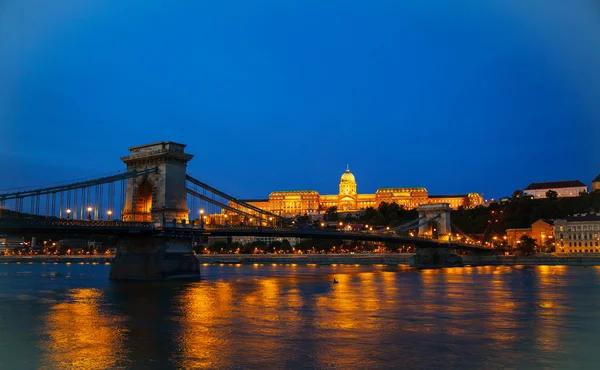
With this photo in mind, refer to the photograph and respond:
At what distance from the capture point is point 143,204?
161 ft

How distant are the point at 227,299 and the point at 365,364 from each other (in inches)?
705

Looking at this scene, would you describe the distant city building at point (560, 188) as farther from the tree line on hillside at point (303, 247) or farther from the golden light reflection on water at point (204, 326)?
the golden light reflection on water at point (204, 326)

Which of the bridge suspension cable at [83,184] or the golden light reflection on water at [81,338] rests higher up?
the bridge suspension cable at [83,184]

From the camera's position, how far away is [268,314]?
1006 inches

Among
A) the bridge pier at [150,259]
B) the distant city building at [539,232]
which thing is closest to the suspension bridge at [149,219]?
the bridge pier at [150,259]

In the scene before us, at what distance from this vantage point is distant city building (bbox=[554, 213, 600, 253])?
100375 mm

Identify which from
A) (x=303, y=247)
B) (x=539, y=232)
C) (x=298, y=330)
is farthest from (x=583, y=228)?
(x=298, y=330)

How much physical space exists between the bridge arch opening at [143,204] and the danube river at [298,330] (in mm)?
13019

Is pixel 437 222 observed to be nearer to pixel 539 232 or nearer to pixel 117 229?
pixel 539 232

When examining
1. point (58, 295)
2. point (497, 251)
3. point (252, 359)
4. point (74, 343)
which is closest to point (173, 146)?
point (58, 295)

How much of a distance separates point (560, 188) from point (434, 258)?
307 feet

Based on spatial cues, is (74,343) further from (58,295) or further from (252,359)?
(58,295)

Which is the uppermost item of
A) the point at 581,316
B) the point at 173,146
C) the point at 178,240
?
the point at 173,146

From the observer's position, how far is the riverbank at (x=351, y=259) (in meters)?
87.6
